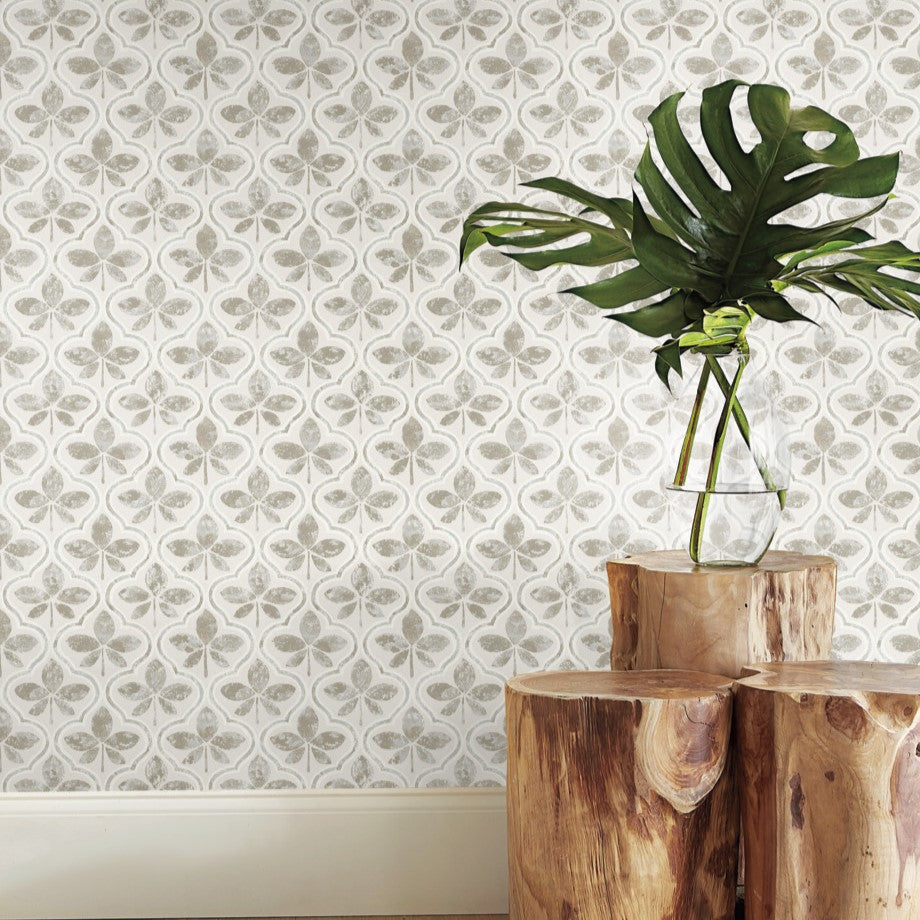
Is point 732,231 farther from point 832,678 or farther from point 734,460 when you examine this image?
point 832,678

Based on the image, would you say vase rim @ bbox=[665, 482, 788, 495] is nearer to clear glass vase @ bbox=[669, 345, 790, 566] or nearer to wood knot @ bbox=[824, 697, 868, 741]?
clear glass vase @ bbox=[669, 345, 790, 566]

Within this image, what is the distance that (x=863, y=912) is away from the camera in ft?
3.69

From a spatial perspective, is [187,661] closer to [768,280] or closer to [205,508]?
[205,508]

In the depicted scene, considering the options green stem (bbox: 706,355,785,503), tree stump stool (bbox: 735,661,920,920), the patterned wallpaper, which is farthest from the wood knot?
the patterned wallpaper

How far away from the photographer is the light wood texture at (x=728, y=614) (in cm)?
134

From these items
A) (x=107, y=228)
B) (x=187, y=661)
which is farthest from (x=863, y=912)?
(x=107, y=228)

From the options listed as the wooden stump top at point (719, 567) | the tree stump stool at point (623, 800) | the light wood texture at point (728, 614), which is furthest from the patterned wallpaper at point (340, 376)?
the tree stump stool at point (623, 800)

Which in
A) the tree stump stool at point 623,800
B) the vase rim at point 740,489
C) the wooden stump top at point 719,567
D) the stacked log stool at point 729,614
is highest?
the vase rim at point 740,489

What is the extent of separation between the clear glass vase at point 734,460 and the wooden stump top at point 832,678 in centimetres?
20

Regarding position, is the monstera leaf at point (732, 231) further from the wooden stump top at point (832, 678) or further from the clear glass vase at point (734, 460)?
the wooden stump top at point (832, 678)

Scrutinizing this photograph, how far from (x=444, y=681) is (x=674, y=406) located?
0.73 m

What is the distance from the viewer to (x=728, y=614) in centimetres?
134

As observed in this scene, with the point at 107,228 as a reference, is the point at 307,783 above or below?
below

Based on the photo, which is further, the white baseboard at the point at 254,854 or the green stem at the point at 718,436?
the white baseboard at the point at 254,854
